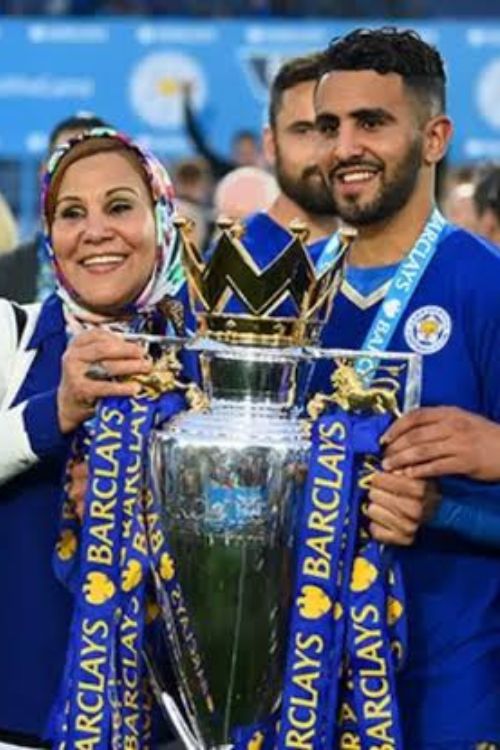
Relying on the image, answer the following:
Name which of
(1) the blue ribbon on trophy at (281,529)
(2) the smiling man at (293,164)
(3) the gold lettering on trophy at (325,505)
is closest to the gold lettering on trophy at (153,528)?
(1) the blue ribbon on trophy at (281,529)

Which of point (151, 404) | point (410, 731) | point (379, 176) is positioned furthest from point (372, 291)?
point (410, 731)

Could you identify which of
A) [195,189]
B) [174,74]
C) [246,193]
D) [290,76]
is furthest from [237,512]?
[174,74]

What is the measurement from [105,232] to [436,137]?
2.01 ft

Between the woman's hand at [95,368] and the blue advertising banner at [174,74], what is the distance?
1221cm

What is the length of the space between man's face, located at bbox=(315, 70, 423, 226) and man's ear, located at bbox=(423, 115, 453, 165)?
1.0 inches

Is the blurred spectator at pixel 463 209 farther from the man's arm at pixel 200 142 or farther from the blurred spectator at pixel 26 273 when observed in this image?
the man's arm at pixel 200 142

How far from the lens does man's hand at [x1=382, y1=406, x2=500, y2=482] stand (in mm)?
3738

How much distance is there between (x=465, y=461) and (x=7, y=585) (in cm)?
103

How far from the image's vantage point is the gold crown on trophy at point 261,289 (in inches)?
149

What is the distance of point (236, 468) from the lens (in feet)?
12.3

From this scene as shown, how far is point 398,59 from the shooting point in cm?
413

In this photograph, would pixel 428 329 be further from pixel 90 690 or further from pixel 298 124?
pixel 298 124

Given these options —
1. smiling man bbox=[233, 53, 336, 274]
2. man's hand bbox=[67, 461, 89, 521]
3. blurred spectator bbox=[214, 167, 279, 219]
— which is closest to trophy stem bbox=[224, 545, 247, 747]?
man's hand bbox=[67, 461, 89, 521]

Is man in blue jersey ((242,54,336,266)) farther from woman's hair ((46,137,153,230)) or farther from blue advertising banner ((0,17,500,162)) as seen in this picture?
blue advertising banner ((0,17,500,162))
